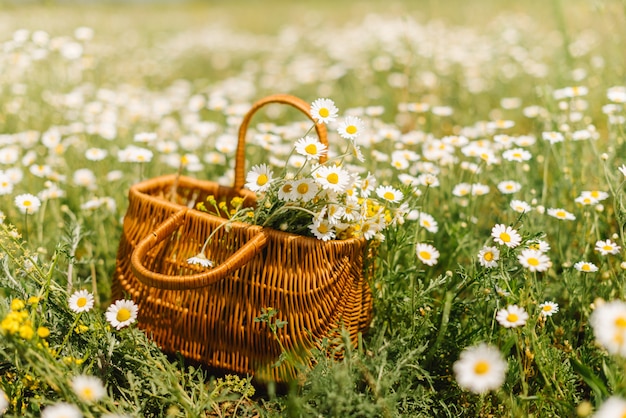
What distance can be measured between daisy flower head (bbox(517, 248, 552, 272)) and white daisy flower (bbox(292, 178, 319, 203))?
1.85 feet

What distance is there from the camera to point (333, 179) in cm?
146

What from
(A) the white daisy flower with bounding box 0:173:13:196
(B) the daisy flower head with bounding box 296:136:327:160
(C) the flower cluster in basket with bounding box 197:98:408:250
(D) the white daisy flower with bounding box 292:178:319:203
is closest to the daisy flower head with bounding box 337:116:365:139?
(C) the flower cluster in basket with bounding box 197:98:408:250

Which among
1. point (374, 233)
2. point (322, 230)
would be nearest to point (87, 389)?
point (322, 230)

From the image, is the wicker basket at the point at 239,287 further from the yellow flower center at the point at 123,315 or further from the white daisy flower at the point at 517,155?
the white daisy flower at the point at 517,155

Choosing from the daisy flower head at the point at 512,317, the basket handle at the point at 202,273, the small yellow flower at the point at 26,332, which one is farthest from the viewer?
the basket handle at the point at 202,273

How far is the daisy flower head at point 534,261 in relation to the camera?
4.42 feet

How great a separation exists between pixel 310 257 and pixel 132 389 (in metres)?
0.56

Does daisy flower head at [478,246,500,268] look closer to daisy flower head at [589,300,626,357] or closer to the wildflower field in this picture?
the wildflower field

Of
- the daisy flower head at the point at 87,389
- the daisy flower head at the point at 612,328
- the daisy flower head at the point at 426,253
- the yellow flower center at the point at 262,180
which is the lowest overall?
the daisy flower head at the point at 87,389

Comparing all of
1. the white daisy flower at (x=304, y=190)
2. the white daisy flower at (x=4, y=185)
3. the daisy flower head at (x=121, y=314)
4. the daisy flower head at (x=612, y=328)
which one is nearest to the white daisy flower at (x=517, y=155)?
the white daisy flower at (x=304, y=190)

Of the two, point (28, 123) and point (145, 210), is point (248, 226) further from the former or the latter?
point (28, 123)

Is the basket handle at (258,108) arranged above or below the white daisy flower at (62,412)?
above

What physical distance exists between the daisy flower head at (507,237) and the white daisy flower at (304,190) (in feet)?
1.69

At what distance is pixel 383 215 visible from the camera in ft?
5.02
